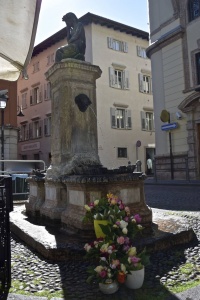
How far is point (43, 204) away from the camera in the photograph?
6.26 metres

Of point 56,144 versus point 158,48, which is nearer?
point 56,144

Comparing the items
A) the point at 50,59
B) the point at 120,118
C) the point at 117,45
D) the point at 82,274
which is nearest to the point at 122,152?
the point at 120,118

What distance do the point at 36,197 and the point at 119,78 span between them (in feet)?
77.9

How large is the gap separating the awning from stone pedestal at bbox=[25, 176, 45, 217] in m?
3.51

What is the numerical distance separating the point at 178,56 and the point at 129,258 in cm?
1737

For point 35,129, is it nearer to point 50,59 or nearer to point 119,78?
point 50,59

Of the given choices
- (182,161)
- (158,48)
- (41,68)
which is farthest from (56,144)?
(41,68)

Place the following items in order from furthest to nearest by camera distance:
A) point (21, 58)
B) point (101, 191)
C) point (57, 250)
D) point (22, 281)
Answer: point (101, 191) → point (57, 250) → point (21, 58) → point (22, 281)

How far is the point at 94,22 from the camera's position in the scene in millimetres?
26797

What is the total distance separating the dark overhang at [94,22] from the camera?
87.0 feet

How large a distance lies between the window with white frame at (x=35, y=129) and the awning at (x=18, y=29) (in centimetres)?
2838

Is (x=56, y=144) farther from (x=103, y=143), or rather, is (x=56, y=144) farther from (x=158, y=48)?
(x=103, y=143)

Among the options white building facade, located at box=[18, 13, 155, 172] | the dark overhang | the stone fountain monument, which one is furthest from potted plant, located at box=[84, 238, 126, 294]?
the dark overhang

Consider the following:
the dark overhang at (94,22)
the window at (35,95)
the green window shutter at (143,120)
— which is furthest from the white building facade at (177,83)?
the window at (35,95)
